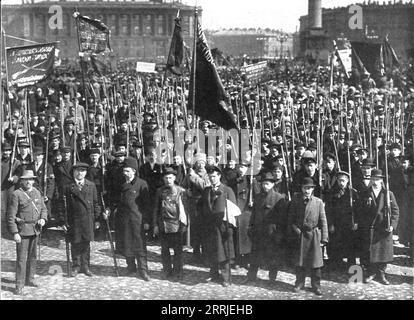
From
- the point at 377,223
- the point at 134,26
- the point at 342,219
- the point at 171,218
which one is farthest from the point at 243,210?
the point at 134,26

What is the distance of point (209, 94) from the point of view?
28.1 ft

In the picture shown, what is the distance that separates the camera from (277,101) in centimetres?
1812

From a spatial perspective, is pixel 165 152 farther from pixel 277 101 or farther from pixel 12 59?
pixel 277 101

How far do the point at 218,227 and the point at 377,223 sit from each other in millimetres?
2080

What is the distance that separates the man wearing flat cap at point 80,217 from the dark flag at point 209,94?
180 cm

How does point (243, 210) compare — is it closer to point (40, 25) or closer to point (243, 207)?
point (243, 207)

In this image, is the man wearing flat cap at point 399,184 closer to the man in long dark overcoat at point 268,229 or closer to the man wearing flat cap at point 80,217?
the man in long dark overcoat at point 268,229

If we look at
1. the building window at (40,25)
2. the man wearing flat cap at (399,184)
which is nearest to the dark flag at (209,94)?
the man wearing flat cap at (399,184)

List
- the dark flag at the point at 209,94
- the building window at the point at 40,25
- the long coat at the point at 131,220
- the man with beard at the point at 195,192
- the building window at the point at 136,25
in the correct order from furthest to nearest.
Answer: the building window at the point at 136,25 < the building window at the point at 40,25 < the man with beard at the point at 195,192 < the dark flag at the point at 209,94 < the long coat at the point at 131,220

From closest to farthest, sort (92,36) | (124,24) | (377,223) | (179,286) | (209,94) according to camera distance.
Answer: (179,286), (377,223), (209,94), (92,36), (124,24)

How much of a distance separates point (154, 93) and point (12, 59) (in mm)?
9758

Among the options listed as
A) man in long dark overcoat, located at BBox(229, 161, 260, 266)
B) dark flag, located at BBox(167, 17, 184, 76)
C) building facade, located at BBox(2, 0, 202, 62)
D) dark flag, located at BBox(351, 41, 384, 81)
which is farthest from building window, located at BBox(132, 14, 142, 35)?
man in long dark overcoat, located at BBox(229, 161, 260, 266)

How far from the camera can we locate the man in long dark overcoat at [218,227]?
25.9 feet

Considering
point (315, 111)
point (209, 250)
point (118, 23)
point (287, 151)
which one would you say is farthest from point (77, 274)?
point (118, 23)
